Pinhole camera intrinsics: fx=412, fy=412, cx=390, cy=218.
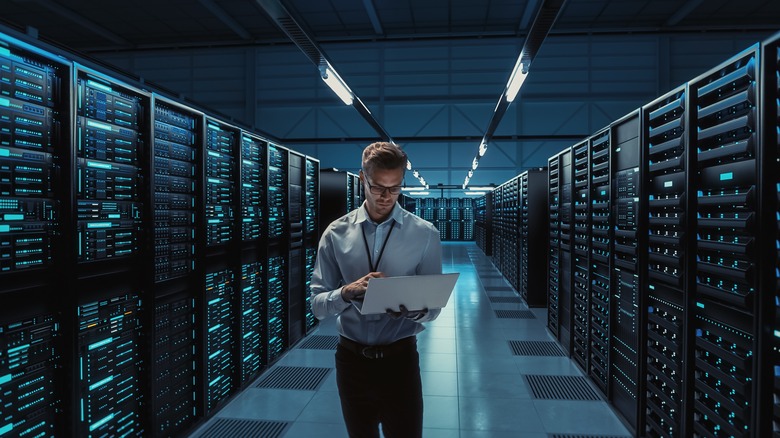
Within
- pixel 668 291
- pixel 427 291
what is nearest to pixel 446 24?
pixel 668 291

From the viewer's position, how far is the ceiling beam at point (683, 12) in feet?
33.6

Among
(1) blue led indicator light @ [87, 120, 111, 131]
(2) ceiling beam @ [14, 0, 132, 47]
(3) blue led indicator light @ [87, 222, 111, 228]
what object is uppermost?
(2) ceiling beam @ [14, 0, 132, 47]

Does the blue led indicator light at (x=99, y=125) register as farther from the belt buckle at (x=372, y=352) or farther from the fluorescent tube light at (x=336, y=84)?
the fluorescent tube light at (x=336, y=84)

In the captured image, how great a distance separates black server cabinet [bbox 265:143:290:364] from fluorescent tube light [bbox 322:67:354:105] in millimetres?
825

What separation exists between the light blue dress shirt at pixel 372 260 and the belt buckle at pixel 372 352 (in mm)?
44

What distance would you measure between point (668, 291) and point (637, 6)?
36.9ft

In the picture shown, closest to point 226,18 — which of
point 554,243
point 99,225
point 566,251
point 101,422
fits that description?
point 554,243

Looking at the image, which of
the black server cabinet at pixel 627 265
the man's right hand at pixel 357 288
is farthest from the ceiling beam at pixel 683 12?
the man's right hand at pixel 357 288

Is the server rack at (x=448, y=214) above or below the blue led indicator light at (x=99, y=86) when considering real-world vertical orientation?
below

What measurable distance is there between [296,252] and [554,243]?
3059 mm

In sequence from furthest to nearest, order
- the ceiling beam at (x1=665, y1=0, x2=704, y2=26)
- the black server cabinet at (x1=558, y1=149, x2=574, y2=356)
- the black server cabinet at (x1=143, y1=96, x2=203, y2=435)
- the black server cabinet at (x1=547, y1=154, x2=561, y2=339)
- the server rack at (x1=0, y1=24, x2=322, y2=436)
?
the ceiling beam at (x1=665, y1=0, x2=704, y2=26)
the black server cabinet at (x1=547, y1=154, x2=561, y2=339)
the black server cabinet at (x1=558, y1=149, x2=574, y2=356)
the black server cabinet at (x1=143, y1=96, x2=203, y2=435)
the server rack at (x1=0, y1=24, x2=322, y2=436)

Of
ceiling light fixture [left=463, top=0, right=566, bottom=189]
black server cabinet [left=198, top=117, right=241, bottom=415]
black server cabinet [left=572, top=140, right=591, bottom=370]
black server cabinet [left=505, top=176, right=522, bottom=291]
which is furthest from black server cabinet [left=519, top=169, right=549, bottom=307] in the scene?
black server cabinet [left=198, top=117, right=241, bottom=415]

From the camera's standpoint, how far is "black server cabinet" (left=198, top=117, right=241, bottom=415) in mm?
A: 2877

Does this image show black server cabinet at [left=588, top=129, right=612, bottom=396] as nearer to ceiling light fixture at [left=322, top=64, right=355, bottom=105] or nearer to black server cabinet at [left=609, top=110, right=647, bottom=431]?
black server cabinet at [left=609, top=110, right=647, bottom=431]
